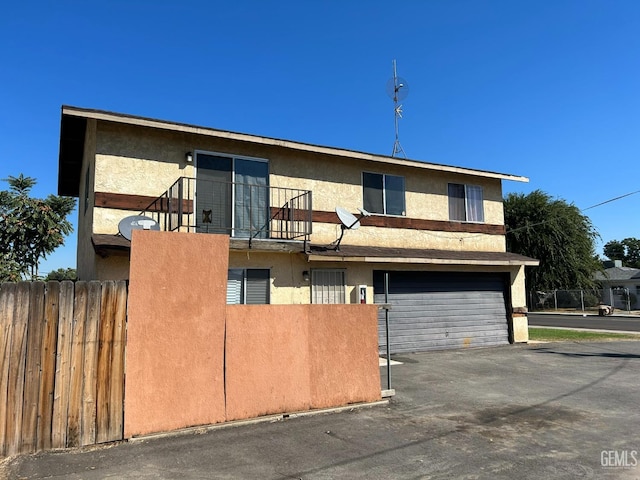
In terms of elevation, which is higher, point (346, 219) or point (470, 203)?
point (470, 203)

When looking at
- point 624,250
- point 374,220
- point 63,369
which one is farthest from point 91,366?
point 624,250

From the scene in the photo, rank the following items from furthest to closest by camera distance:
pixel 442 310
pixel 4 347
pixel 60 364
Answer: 1. pixel 442 310
2. pixel 60 364
3. pixel 4 347

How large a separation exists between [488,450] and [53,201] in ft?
76.5

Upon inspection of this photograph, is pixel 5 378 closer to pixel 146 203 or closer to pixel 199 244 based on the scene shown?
pixel 199 244

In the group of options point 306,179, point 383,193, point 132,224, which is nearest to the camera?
point 132,224

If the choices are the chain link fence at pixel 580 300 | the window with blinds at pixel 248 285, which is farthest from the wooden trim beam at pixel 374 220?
the chain link fence at pixel 580 300

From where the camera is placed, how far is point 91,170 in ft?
34.4

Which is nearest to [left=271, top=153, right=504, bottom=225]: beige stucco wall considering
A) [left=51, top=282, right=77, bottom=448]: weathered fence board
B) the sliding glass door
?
the sliding glass door

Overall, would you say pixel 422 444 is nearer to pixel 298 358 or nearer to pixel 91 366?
pixel 298 358

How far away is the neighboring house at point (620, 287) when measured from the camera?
40.6 metres

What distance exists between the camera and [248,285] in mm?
10961

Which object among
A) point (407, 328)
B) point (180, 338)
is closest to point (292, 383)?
point (180, 338)

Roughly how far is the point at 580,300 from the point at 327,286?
3314cm

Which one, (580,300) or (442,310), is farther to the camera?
(580,300)
